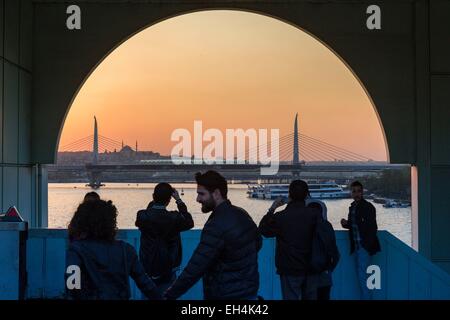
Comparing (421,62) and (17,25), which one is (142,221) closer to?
(17,25)

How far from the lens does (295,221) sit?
13.1ft

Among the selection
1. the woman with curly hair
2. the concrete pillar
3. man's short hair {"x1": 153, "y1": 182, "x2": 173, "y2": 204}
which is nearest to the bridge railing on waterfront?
the concrete pillar

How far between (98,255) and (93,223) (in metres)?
0.13

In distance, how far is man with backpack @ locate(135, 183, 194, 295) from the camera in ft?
13.0

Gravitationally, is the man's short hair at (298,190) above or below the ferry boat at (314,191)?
above

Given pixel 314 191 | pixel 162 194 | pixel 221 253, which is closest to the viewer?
pixel 221 253

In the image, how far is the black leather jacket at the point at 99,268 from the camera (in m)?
2.51

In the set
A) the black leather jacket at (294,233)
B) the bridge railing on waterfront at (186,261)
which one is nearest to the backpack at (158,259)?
the black leather jacket at (294,233)

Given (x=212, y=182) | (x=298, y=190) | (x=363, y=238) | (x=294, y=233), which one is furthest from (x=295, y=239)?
(x=363, y=238)

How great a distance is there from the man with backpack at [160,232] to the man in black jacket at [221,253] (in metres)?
1.18

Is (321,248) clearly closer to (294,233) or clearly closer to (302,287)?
(294,233)

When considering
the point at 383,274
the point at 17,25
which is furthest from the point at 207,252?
the point at 17,25

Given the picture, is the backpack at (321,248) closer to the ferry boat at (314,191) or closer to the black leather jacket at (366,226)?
the black leather jacket at (366,226)

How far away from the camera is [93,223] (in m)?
2.54
